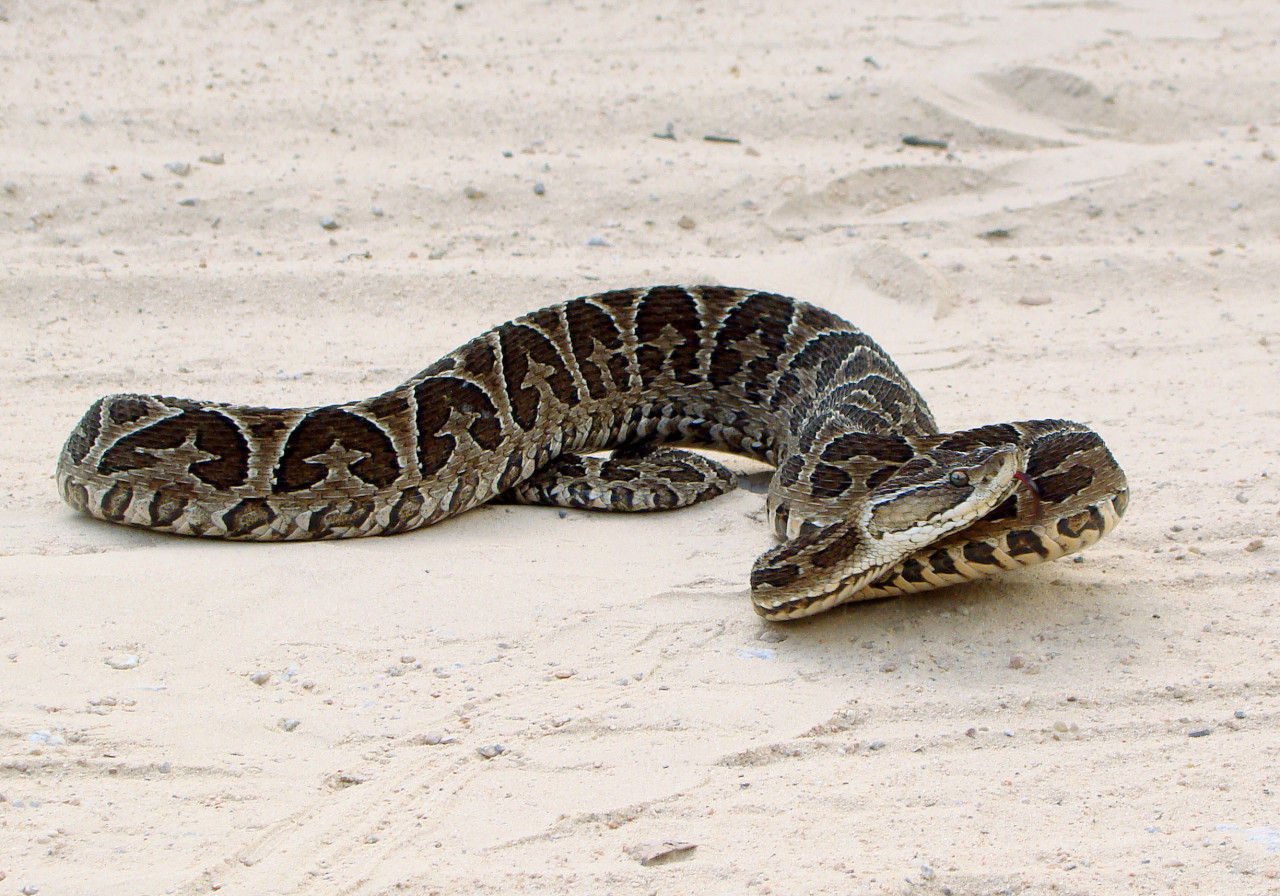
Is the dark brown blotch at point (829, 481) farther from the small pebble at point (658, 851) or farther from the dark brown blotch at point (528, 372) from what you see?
the small pebble at point (658, 851)

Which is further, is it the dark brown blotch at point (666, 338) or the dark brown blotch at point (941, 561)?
the dark brown blotch at point (666, 338)

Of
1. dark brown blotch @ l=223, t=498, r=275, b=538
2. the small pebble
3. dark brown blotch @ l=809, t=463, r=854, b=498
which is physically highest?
dark brown blotch @ l=809, t=463, r=854, b=498

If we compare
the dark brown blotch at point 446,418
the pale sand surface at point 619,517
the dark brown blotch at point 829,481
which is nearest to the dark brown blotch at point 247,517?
the pale sand surface at point 619,517

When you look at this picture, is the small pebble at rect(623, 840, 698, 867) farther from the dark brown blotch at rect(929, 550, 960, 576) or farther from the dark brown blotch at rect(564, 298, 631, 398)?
the dark brown blotch at rect(564, 298, 631, 398)

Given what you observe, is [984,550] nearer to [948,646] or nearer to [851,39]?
[948,646]

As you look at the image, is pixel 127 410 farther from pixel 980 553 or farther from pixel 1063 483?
pixel 1063 483

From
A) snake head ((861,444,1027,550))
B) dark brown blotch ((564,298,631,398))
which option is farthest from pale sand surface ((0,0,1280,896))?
dark brown blotch ((564,298,631,398))
